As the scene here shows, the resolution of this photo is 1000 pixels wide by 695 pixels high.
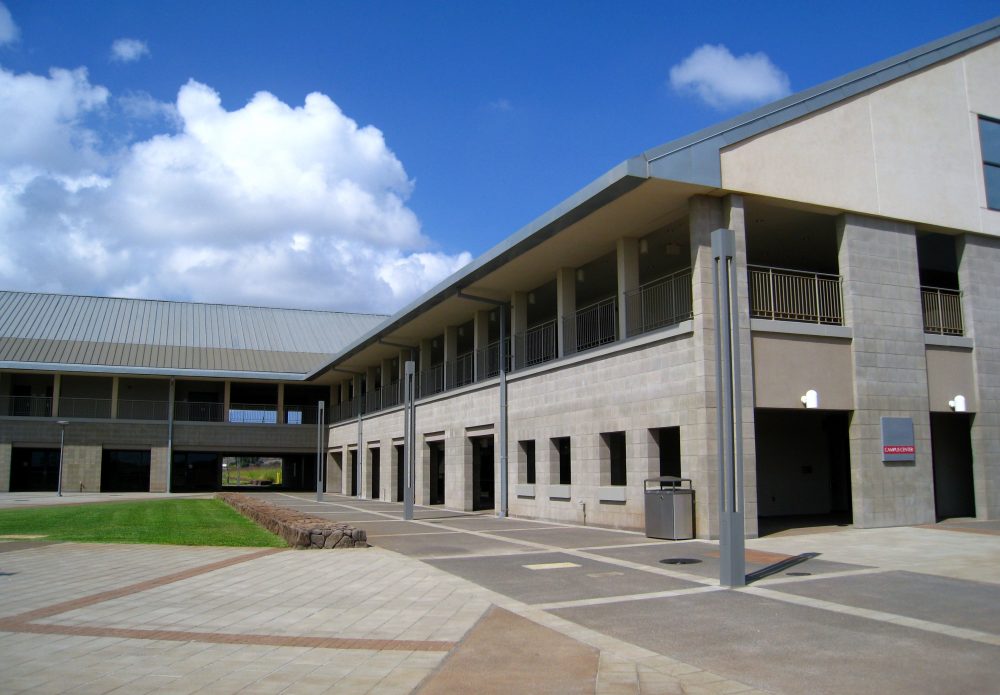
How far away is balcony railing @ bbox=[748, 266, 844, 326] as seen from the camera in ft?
57.2

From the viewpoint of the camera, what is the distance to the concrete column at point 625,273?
18672 millimetres

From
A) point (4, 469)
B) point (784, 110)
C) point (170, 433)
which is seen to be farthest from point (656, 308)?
point (4, 469)

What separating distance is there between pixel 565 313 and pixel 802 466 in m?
7.86

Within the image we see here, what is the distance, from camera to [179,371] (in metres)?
46.4

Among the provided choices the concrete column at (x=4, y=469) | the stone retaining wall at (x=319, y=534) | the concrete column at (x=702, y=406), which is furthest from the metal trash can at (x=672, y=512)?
the concrete column at (x=4, y=469)

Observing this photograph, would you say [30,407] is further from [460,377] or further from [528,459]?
[528,459]

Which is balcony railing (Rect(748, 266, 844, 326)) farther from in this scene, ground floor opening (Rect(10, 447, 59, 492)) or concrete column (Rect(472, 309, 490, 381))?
ground floor opening (Rect(10, 447, 59, 492))

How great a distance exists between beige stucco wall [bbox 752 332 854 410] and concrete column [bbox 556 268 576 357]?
648 cm

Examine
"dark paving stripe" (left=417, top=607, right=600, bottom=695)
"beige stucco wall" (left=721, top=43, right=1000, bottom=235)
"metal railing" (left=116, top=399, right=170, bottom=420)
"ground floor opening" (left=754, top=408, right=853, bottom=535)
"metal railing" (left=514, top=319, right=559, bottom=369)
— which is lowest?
"dark paving stripe" (left=417, top=607, right=600, bottom=695)

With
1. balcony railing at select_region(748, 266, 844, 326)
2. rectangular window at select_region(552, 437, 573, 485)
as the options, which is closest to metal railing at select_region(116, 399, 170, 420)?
rectangular window at select_region(552, 437, 573, 485)

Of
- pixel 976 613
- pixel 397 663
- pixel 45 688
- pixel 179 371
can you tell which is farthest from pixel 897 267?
pixel 179 371

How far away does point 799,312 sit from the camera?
703 inches

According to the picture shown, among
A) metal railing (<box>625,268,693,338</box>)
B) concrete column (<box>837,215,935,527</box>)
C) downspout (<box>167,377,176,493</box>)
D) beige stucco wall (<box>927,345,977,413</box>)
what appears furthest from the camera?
downspout (<box>167,377,176,493</box>)

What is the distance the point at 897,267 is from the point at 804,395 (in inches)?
174
